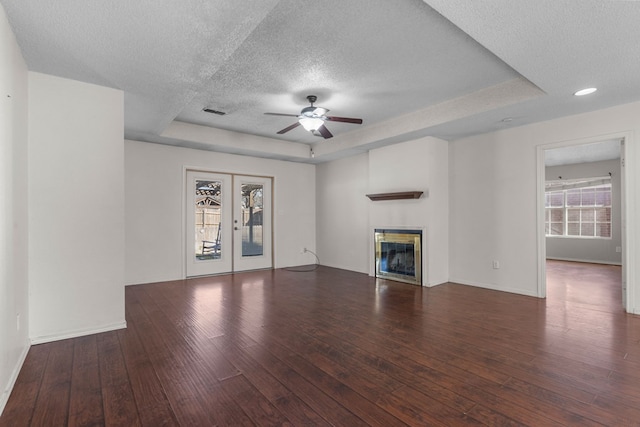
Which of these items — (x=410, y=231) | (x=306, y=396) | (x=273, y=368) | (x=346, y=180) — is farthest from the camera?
(x=346, y=180)

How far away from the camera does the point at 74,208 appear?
3068mm

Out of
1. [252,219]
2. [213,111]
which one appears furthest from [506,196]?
[252,219]

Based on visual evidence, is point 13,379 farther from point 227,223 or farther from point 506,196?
point 506,196

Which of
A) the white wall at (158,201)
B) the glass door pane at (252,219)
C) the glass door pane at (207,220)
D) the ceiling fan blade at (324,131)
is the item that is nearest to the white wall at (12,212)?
the white wall at (158,201)

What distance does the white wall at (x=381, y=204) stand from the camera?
16.9ft

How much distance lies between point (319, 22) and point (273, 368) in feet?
8.82

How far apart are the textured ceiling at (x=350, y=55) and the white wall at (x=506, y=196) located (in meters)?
0.30

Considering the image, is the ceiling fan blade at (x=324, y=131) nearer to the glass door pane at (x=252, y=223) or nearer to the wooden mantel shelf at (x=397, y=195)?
the wooden mantel shelf at (x=397, y=195)

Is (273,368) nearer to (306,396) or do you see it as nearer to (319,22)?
(306,396)

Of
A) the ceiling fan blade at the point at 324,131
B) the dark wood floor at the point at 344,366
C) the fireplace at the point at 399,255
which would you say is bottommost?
the dark wood floor at the point at 344,366

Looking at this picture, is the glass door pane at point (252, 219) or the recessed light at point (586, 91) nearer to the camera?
the recessed light at point (586, 91)

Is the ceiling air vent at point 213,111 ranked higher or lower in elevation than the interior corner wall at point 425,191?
higher

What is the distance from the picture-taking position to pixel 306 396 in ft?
6.61

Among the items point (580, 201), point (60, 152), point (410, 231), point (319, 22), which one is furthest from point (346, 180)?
point (580, 201)
